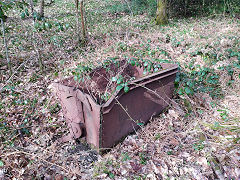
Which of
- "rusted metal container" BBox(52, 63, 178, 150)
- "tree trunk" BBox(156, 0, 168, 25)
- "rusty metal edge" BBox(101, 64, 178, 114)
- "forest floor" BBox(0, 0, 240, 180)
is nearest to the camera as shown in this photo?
"rusty metal edge" BBox(101, 64, 178, 114)

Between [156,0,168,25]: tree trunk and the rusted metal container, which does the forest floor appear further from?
[156,0,168,25]: tree trunk

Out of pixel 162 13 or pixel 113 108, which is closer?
pixel 113 108

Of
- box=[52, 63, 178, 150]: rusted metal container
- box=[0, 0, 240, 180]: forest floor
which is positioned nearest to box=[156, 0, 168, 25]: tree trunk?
box=[0, 0, 240, 180]: forest floor

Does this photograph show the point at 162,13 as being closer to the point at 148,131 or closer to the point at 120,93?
the point at 148,131

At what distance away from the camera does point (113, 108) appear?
2338mm

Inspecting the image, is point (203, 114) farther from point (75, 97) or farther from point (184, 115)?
point (75, 97)

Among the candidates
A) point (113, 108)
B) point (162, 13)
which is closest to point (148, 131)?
point (113, 108)

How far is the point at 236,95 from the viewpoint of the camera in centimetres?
353

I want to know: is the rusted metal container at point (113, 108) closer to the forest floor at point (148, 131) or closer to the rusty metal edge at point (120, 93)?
the rusty metal edge at point (120, 93)

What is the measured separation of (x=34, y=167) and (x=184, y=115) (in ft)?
8.72

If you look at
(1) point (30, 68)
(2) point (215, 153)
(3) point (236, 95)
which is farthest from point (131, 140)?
(1) point (30, 68)

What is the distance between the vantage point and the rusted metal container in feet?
7.54

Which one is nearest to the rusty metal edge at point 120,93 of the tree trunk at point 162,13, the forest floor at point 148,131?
the forest floor at point 148,131

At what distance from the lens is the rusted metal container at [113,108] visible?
2297 mm
